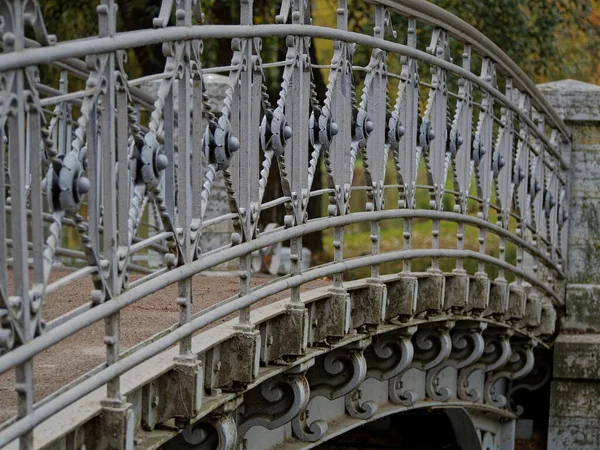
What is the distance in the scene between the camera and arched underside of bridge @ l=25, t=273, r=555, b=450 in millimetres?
4066

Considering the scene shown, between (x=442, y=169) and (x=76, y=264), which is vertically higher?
(x=442, y=169)

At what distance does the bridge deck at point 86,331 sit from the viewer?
3902mm

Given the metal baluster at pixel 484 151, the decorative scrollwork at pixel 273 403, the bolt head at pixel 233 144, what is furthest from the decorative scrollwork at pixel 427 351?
the bolt head at pixel 233 144

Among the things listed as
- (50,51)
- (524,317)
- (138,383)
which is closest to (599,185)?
(524,317)

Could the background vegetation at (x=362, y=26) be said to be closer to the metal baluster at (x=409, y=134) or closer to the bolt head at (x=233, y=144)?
the metal baluster at (x=409, y=134)

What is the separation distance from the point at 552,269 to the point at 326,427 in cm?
369

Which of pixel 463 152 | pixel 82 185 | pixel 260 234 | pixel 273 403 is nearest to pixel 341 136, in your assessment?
pixel 260 234

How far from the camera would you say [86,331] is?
504 cm

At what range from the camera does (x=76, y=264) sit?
13.4 m

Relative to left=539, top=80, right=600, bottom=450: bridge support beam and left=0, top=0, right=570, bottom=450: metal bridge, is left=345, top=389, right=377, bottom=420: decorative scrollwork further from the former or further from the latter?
left=539, top=80, right=600, bottom=450: bridge support beam

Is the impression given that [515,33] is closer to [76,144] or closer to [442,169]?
[442,169]

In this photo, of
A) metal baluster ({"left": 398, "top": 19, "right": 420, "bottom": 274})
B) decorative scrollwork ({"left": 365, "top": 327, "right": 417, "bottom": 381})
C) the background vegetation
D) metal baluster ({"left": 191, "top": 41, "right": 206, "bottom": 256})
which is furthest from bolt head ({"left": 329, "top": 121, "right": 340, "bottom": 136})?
the background vegetation

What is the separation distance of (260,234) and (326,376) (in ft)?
4.57

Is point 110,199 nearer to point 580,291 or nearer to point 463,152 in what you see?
point 463,152
